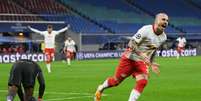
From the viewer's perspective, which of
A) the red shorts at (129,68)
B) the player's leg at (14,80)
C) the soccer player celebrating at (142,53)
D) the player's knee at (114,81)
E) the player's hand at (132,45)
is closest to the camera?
the player's leg at (14,80)

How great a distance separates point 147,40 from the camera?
14.0 meters

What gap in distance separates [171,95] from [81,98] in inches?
110

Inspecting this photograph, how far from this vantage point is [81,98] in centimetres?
1775

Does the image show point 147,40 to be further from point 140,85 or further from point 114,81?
point 114,81

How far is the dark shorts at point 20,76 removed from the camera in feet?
42.5

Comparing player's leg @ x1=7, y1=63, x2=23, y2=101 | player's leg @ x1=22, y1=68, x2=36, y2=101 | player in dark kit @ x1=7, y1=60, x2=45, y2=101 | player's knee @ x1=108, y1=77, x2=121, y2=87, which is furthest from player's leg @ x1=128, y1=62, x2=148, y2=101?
player's leg @ x1=7, y1=63, x2=23, y2=101

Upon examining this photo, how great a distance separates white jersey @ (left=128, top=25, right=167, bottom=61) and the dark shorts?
250 cm

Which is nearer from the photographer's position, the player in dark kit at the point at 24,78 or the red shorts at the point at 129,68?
the player in dark kit at the point at 24,78

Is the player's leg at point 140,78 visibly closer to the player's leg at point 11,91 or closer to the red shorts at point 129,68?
the red shorts at point 129,68

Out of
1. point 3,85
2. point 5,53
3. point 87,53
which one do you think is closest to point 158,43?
point 3,85

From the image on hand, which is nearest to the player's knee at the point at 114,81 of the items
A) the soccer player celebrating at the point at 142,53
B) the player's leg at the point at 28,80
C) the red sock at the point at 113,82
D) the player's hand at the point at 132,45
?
the red sock at the point at 113,82

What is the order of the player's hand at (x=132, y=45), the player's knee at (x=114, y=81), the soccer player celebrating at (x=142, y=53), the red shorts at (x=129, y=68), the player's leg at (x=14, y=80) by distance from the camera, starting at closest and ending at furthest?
the player's leg at (x=14, y=80)
the soccer player celebrating at (x=142, y=53)
the player's hand at (x=132, y=45)
the red shorts at (x=129, y=68)
the player's knee at (x=114, y=81)

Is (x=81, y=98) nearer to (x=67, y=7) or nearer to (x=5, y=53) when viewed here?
(x=5, y=53)

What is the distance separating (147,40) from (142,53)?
0.32 meters
